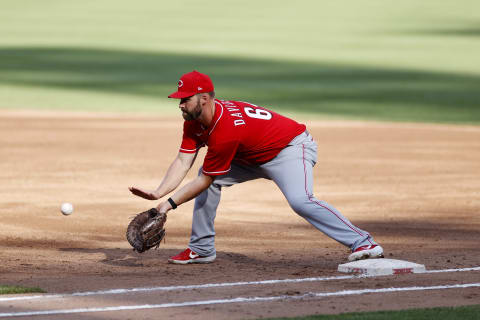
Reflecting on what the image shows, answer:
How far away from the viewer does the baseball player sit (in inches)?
284

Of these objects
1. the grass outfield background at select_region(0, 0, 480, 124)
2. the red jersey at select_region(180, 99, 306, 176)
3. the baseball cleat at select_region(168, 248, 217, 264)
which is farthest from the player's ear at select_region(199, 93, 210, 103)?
the grass outfield background at select_region(0, 0, 480, 124)

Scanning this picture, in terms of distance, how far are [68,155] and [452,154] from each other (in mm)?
6167

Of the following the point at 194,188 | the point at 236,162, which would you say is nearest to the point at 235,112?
the point at 236,162

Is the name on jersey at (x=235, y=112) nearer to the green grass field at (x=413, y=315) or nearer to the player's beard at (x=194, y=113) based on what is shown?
the player's beard at (x=194, y=113)

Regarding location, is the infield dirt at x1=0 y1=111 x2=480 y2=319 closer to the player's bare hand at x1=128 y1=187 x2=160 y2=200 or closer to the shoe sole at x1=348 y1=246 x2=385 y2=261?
the shoe sole at x1=348 y1=246 x2=385 y2=261

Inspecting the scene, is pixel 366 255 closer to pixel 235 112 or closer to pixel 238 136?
pixel 238 136

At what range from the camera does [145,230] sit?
24.6 feet

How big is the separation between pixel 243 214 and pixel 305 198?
377 centimetres

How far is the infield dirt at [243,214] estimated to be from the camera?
7.05m

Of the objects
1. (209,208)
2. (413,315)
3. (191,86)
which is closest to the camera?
(413,315)

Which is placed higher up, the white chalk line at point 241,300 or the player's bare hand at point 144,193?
the player's bare hand at point 144,193

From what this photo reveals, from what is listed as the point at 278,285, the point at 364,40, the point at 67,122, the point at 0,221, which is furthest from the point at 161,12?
the point at 278,285

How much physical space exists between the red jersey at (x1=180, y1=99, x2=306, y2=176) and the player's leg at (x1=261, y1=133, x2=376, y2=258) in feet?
0.29

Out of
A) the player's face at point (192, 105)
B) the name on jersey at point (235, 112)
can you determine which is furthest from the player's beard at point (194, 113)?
the name on jersey at point (235, 112)
